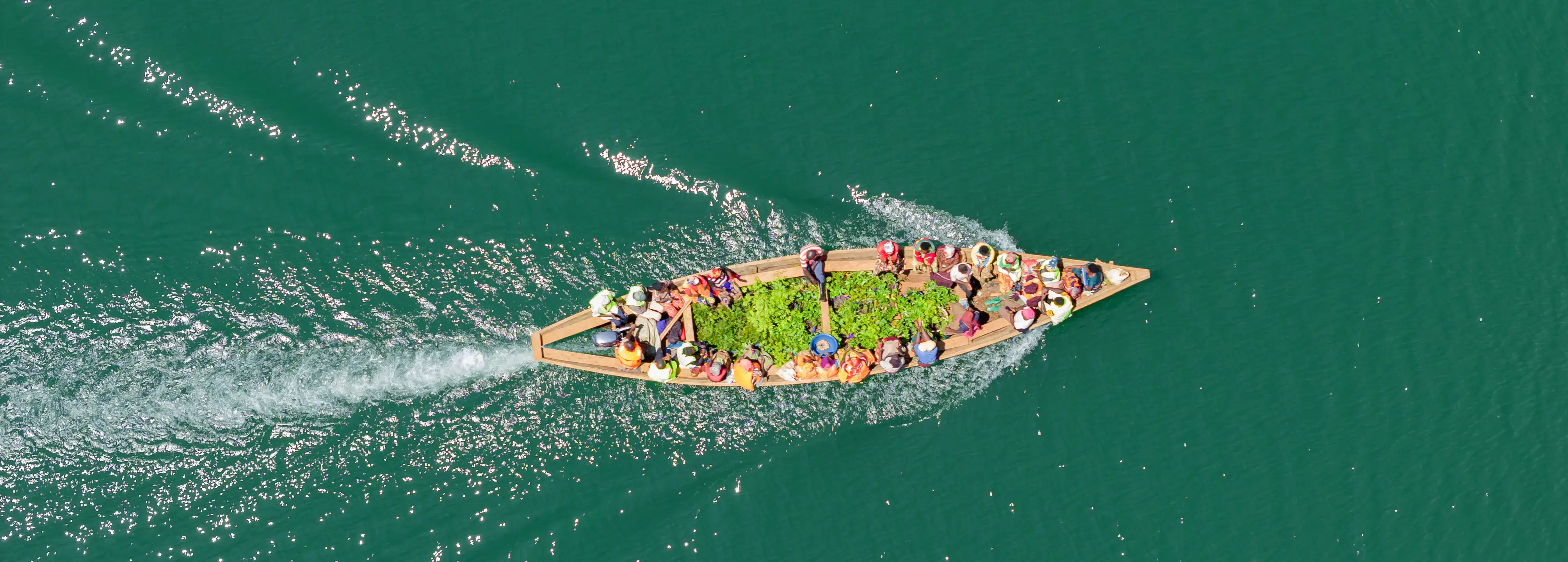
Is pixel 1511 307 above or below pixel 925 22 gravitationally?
below

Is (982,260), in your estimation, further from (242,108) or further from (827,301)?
(242,108)

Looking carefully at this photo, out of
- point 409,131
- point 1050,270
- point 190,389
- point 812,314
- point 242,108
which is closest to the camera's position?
point 1050,270

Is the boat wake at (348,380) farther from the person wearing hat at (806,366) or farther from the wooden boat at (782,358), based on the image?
the person wearing hat at (806,366)

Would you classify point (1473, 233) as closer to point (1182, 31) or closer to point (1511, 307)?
point (1511, 307)

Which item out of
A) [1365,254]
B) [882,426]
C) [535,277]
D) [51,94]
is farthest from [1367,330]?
[51,94]

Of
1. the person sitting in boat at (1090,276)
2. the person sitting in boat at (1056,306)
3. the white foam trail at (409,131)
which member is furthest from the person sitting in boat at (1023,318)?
the white foam trail at (409,131)

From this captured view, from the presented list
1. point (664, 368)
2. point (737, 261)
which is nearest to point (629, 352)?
point (664, 368)
